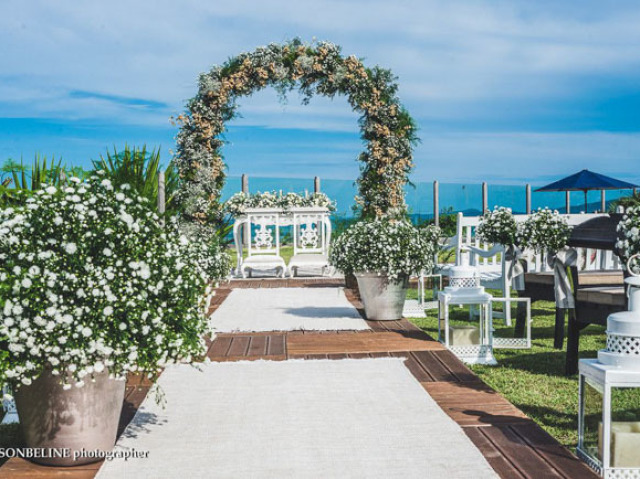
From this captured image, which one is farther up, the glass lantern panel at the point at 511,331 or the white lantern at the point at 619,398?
the white lantern at the point at 619,398

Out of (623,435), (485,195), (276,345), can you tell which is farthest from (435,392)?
(485,195)

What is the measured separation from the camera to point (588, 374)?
2.16 meters

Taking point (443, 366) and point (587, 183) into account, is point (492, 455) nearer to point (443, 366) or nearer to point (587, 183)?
point (443, 366)

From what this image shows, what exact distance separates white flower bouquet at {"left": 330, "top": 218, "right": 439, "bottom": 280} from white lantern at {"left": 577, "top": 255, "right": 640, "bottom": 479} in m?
2.85

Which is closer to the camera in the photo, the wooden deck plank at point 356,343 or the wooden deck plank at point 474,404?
the wooden deck plank at point 474,404

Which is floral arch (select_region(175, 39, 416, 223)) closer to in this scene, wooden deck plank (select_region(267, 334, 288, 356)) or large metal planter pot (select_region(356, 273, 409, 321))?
large metal planter pot (select_region(356, 273, 409, 321))

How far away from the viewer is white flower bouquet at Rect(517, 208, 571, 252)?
4.26 meters

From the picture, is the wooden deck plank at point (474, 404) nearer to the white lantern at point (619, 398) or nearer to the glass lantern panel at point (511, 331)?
the white lantern at point (619, 398)

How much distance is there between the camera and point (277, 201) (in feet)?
31.2

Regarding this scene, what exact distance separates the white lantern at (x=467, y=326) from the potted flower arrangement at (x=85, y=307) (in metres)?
2.22

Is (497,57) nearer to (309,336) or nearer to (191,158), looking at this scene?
(309,336)

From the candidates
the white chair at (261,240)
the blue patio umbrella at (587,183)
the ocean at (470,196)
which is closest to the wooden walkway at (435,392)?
the white chair at (261,240)

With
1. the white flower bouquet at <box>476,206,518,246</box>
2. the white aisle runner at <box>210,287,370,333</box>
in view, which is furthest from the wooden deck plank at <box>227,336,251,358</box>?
the white flower bouquet at <box>476,206,518,246</box>

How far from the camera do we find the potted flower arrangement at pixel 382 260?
496 cm
